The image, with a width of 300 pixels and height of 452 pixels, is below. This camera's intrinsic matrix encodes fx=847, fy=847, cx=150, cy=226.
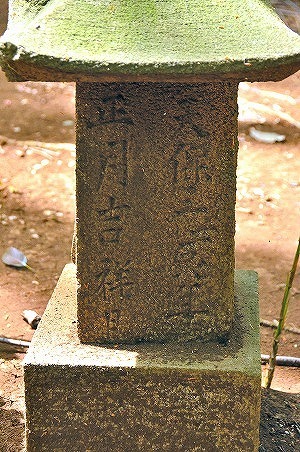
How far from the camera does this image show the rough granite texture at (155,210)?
5.46 feet

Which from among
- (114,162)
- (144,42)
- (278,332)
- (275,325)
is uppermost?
(144,42)

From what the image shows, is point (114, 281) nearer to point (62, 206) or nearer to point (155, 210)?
point (155, 210)

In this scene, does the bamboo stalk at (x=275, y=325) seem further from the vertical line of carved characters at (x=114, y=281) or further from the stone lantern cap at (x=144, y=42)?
the stone lantern cap at (x=144, y=42)

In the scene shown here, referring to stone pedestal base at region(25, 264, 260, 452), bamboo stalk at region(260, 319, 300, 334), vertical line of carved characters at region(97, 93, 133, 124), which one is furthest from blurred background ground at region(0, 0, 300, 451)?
vertical line of carved characters at region(97, 93, 133, 124)

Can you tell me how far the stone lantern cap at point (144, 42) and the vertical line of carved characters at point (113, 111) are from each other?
21 centimetres

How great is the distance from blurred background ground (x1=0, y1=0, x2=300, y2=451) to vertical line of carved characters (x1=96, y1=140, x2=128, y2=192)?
49 centimetres

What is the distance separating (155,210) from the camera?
5.71ft

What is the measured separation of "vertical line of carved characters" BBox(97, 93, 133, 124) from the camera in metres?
1.66

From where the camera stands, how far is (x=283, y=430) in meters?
2.16

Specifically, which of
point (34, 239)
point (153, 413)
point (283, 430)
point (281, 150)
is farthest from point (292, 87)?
point (153, 413)

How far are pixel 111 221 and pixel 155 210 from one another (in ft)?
0.31

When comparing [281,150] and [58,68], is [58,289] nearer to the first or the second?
[58,68]

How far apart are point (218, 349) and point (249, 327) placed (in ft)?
0.40

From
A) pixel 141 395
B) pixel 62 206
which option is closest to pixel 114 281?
pixel 141 395
